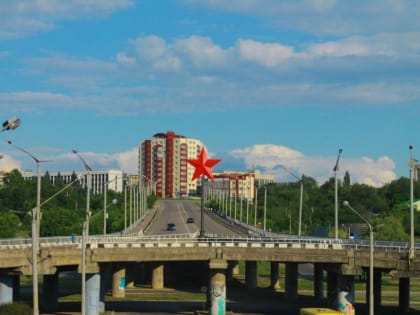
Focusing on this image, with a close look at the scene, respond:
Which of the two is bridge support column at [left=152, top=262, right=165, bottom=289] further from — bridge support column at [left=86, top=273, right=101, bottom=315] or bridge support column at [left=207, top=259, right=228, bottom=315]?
bridge support column at [left=86, top=273, right=101, bottom=315]

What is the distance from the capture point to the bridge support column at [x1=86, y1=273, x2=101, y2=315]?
92312mm

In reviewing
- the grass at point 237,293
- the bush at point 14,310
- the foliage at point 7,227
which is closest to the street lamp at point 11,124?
the bush at point 14,310

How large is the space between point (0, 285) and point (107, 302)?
85.5 feet

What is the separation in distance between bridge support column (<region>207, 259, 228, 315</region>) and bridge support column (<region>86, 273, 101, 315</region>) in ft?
41.4

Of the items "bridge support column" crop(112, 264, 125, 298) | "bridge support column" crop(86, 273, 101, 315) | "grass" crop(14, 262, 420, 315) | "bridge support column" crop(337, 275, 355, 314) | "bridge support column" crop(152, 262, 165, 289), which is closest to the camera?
"bridge support column" crop(86, 273, 101, 315)

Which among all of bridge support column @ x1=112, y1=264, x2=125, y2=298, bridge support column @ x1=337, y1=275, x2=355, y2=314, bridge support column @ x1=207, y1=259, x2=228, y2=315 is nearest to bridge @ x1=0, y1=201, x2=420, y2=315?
bridge support column @ x1=207, y1=259, x2=228, y2=315

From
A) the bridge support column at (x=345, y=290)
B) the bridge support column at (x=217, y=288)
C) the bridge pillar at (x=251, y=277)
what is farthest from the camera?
the bridge pillar at (x=251, y=277)

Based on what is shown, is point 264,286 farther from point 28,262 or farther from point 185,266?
point 28,262

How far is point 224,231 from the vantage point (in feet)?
609

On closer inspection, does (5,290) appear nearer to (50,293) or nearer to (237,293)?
(50,293)

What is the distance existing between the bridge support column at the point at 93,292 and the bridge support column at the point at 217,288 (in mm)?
12617

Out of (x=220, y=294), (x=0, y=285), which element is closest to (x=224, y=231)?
(x=220, y=294)

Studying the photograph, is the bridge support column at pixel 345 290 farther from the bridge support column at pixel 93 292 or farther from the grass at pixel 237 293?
the bridge support column at pixel 93 292

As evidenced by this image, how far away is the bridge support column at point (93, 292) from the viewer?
92.3 metres
